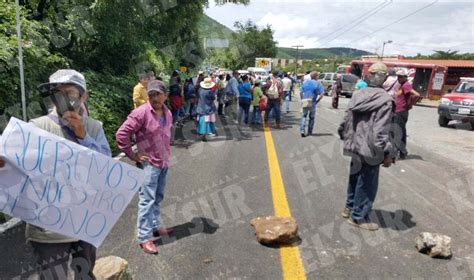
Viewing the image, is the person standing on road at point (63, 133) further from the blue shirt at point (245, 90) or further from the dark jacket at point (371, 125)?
the blue shirt at point (245, 90)

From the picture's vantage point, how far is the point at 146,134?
4137 millimetres

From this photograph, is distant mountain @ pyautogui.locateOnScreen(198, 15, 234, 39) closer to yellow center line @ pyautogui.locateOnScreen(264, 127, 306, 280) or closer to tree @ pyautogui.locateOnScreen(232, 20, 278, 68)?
yellow center line @ pyautogui.locateOnScreen(264, 127, 306, 280)

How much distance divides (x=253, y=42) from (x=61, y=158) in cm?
6718

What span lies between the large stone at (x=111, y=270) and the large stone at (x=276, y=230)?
1502mm

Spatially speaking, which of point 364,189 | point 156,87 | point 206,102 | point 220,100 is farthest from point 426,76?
point 156,87

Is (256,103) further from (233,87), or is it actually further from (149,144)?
(149,144)

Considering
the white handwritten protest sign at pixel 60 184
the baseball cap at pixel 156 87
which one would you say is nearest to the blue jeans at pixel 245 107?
the baseball cap at pixel 156 87

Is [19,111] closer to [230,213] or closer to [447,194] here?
[230,213]

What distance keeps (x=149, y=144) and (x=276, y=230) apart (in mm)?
1620

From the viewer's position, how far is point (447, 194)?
6293 mm

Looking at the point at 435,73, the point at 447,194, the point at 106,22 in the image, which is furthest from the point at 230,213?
the point at 435,73

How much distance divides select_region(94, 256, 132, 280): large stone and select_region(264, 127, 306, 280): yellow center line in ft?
4.56

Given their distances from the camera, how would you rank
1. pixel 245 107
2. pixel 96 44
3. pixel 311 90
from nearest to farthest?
pixel 311 90 → pixel 96 44 → pixel 245 107

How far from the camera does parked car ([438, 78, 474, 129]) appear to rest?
584 inches
